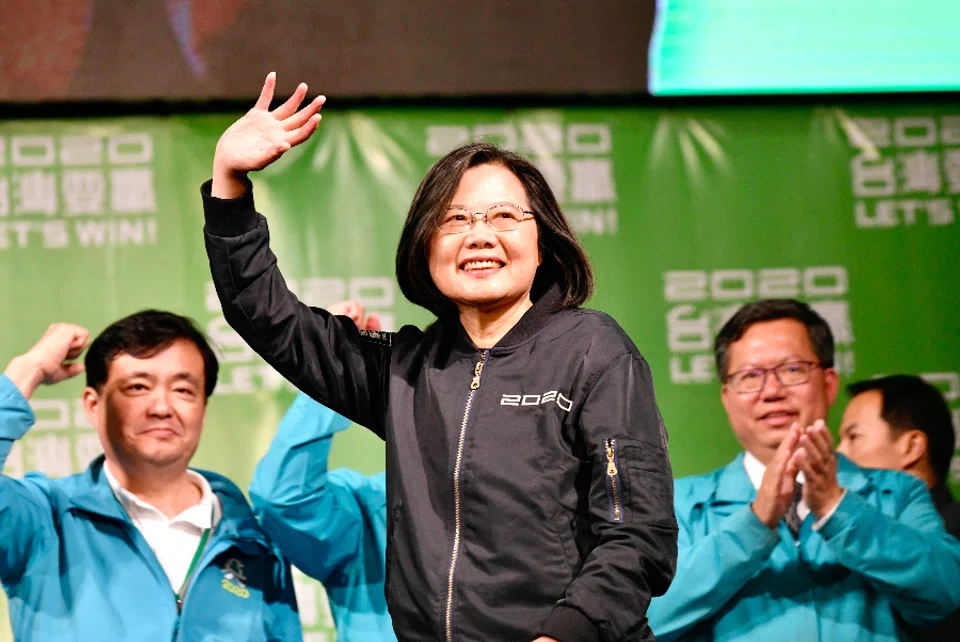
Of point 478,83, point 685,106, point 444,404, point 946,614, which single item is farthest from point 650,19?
point 444,404

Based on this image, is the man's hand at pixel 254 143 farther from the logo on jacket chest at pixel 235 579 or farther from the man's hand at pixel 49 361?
the logo on jacket chest at pixel 235 579

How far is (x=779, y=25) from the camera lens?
3822 millimetres

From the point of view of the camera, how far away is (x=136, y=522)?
3070 mm

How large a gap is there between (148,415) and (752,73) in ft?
7.38

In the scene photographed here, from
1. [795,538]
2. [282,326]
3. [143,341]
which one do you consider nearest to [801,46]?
[795,538]

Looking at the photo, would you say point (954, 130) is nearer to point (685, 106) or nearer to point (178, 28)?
point (685, 106)

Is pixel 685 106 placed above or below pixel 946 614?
above

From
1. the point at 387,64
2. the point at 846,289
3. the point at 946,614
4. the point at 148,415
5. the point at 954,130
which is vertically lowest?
the point at 946,614

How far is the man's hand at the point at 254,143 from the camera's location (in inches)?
71.6

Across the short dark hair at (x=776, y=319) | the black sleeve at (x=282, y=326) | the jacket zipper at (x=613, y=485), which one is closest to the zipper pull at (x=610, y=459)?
the jacket zipper at (x=613, y=485)

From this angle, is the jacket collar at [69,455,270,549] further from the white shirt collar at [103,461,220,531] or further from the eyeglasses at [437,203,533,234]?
the eyeglasses at [437,203,533,234]

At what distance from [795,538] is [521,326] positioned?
5.41 ft

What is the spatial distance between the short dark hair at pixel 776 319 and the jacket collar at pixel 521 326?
68.4 inches

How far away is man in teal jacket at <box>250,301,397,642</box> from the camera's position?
3.04 metres
